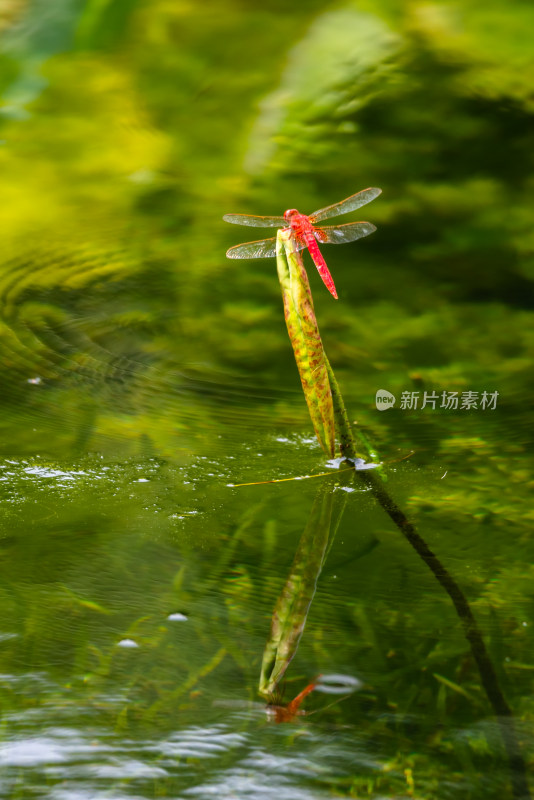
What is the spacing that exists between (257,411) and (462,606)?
543 millimetres

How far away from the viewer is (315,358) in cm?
87

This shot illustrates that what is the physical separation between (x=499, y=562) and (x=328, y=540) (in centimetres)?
16

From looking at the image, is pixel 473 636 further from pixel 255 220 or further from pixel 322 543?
pixel 255 220

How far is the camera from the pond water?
51cm

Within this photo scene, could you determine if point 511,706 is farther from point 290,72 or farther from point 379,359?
point 290,72

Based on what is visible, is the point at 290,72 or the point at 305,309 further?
the point at 290,72

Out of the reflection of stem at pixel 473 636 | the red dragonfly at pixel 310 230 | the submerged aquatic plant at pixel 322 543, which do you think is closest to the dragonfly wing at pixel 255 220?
the red dragonfly at pixel 310 230

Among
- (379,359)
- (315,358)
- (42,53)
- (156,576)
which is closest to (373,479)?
(315,358)

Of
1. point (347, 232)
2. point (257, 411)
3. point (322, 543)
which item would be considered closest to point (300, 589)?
point (322, 543)

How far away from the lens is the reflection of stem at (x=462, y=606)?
49 centimetres

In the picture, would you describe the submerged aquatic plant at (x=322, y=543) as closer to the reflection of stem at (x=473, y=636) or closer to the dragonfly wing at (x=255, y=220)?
the reflection of stem at (x=473, y=636)

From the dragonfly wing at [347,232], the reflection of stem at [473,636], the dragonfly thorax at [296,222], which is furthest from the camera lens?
the dragonfly wing at [347,232]

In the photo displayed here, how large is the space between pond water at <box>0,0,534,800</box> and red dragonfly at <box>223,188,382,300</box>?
224 millimetres

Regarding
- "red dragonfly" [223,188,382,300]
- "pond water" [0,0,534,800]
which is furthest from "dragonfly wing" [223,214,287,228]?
"pond water" [0,0,534,800]
